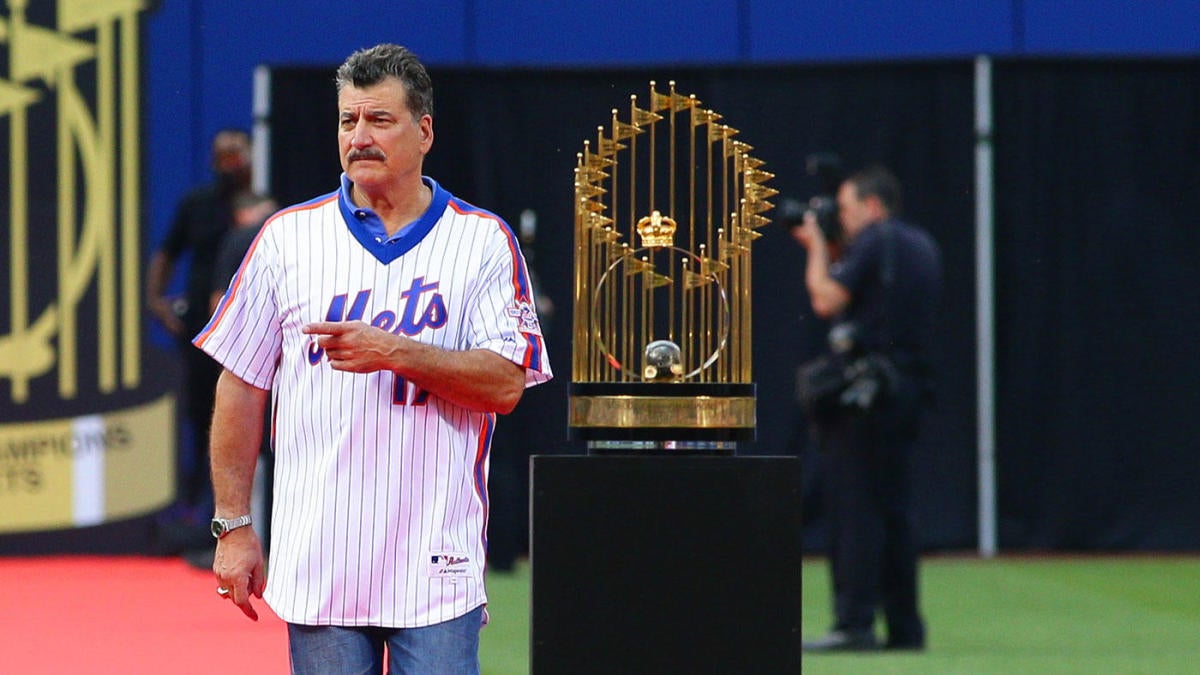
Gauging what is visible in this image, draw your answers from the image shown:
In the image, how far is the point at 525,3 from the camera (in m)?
9.59

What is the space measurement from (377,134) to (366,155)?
39 mm

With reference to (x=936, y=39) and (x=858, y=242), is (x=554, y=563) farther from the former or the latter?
(x=936, y=39)

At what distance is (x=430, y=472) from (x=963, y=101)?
6.55m

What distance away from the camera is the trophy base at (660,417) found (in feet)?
11.2

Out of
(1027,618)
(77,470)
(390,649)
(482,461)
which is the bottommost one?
(1027,618)

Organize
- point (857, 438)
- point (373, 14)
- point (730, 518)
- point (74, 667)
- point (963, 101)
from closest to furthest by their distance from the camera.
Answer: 1. point (730, 518)
2. point (74, 667)
3. point (857, 438)
4. point (963, 101)
5. point (373, 14)

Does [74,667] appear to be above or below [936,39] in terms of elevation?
below

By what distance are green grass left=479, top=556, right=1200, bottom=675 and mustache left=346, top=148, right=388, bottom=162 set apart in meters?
3.13


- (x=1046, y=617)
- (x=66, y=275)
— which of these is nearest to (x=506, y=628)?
(x=1046, y=617)

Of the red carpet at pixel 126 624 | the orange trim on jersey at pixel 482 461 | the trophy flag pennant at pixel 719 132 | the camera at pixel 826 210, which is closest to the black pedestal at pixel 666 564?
the orange trim on jersey at pixel 482 461

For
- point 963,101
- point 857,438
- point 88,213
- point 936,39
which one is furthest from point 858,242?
point 88,213

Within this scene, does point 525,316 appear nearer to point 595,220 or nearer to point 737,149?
point 595,220

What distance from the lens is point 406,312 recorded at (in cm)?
291

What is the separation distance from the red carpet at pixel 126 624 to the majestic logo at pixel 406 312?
287cm
